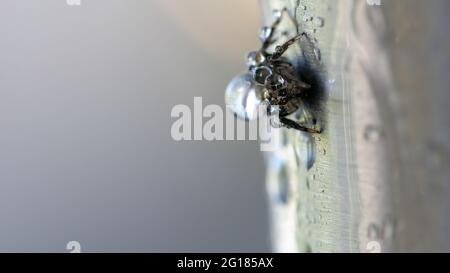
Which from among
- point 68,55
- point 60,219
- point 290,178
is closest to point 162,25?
point 68,55

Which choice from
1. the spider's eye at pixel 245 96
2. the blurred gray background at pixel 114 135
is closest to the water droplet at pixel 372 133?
the spider's eye at pixel 245 96

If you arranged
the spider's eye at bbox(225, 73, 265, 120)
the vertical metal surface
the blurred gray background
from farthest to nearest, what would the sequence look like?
the blurred gray background, the spider's eye at bbox(225, 73, 265, 120), the vertical metal surface

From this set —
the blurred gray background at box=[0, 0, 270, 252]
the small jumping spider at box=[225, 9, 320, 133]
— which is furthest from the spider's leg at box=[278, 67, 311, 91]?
the blurred gray background at box=[0, 0, 270, 252]

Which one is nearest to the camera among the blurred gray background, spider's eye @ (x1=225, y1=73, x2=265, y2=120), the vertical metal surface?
the vertical metal surface

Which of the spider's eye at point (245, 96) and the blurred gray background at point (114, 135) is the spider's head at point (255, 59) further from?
the blurred gray background at point (114, 135)

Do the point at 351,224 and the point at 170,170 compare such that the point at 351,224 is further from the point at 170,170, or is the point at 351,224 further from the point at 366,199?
the point at 170,170

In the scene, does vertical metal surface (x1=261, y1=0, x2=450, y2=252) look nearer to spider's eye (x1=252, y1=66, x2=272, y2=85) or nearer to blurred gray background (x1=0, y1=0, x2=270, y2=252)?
spider's eye (x1=252, y1=66, x2=272, y2=85)
